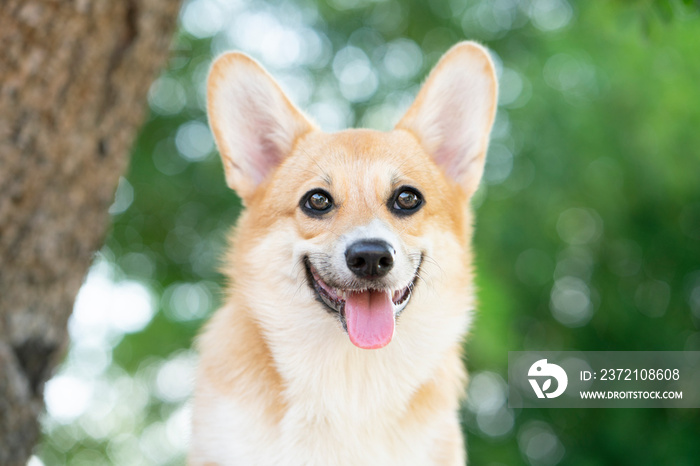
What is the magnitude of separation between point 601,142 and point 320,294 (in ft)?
21.1

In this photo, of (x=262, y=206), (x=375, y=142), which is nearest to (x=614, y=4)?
(x=375, y=142)

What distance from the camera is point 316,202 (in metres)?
3.79

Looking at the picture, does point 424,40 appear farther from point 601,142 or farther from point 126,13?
point 126,13

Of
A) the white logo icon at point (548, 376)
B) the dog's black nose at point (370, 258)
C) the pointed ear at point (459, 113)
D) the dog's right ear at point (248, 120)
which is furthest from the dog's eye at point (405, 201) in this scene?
the white logo icon at point (548, 376)

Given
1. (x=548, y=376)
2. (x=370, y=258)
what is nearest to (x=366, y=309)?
(x=370, y=258)

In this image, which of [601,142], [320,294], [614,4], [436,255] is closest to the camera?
[320,294]

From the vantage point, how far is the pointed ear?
4.01 m

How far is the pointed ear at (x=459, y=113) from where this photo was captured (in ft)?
13.1

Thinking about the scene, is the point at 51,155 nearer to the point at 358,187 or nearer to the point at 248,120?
the point at 248,120

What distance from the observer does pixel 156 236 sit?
9883 millimetres

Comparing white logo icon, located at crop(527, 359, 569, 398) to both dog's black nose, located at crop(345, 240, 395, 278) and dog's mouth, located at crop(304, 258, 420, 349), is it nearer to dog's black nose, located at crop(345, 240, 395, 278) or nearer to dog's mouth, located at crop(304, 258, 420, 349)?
dog's mouth, located at crop(304, 258, 420, 349)

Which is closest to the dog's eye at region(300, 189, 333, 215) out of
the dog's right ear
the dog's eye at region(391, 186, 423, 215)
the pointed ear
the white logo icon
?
the dog's eye at region(391, 186, 423, 215)

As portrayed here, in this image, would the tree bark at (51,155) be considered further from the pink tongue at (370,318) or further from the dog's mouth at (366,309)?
the pink tongue at (370,318)

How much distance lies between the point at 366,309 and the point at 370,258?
0.99ft
